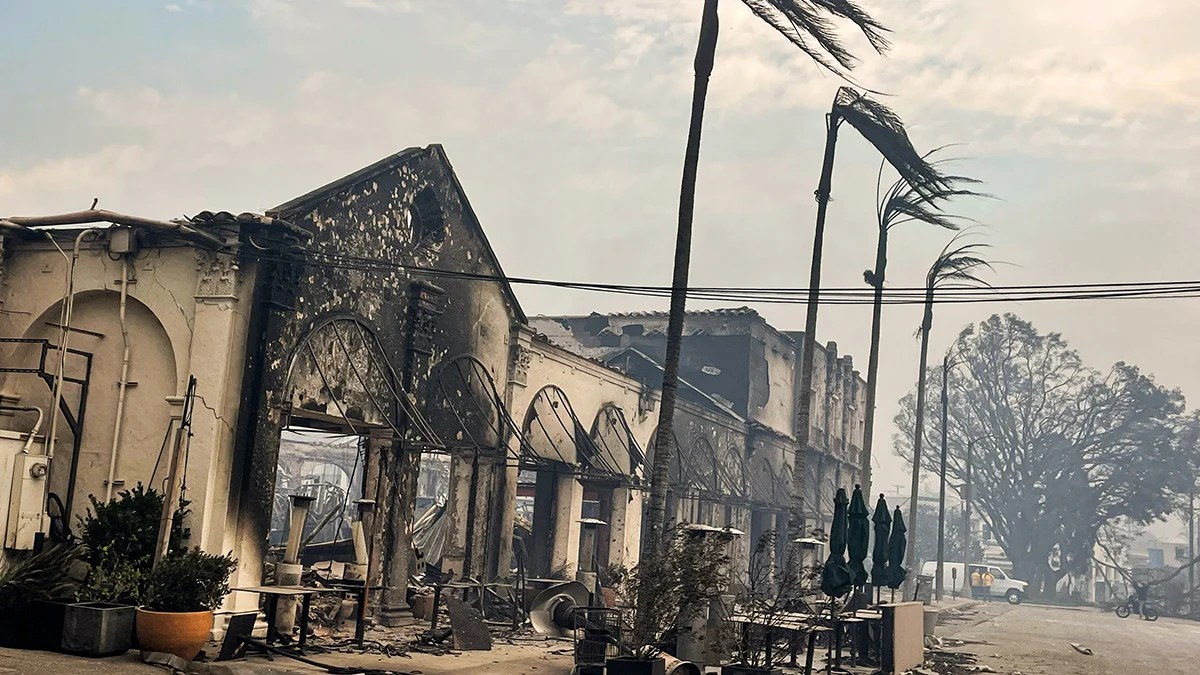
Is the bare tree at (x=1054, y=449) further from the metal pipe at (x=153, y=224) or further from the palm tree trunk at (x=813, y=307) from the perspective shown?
the metal pipe at (x=153, y=224)

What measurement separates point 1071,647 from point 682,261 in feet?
47.9

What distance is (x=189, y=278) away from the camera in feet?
49.9

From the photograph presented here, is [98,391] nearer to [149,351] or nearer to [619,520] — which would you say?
[149,351]

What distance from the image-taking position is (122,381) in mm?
15367

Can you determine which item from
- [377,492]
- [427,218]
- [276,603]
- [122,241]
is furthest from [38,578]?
[427,218]

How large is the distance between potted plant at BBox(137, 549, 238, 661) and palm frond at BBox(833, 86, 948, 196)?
17.8 meters

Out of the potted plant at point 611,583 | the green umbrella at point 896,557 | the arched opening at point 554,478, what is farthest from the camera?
the arched opening at point 554,478

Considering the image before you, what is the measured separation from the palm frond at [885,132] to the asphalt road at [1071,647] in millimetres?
11070

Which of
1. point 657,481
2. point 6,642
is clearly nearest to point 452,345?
point 657,481

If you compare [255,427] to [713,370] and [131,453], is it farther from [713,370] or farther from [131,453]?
[713,370]

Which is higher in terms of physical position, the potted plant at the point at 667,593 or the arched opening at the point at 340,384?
the arched opening at the point at 340,384

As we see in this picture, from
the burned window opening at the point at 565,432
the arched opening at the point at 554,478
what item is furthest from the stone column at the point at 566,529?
the burned window opening at the point at 565,432

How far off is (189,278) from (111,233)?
1.40 m

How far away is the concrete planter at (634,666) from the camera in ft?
37.1
